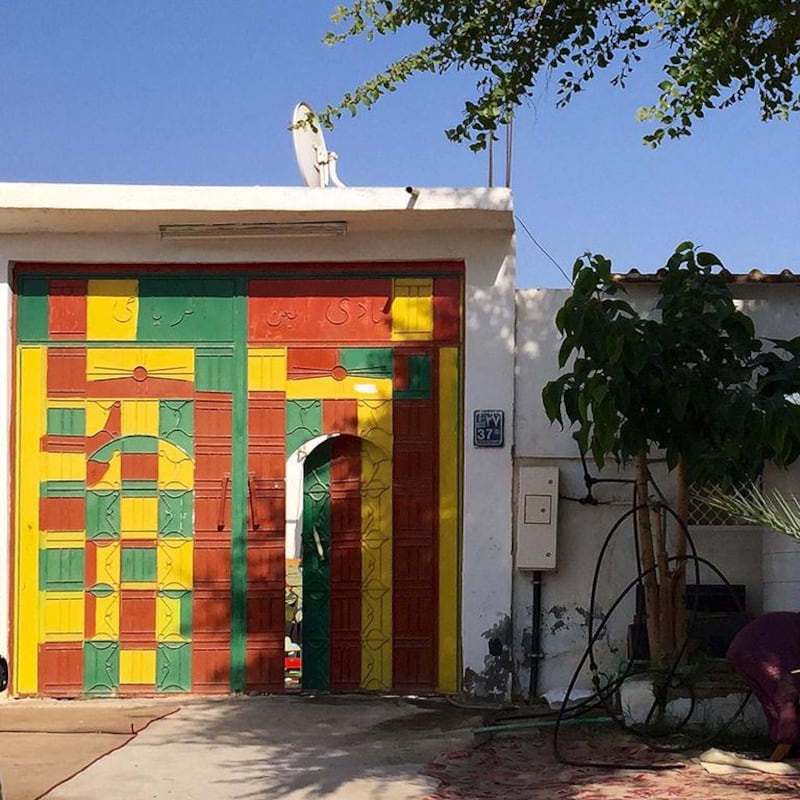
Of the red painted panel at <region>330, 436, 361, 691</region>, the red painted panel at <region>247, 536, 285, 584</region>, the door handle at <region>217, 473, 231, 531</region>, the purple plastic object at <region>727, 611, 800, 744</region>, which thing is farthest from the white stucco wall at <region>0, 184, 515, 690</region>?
the purple plastic object at <region>727, 611, 800, 744</region>

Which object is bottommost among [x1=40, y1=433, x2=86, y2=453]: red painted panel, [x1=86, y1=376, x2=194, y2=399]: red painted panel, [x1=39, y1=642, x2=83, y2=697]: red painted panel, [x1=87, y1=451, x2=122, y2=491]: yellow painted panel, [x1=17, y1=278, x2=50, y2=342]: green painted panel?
[x1=39, y1=642, x2=83, y2=697]: red painted panel

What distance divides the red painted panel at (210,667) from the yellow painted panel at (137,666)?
0.99 ft

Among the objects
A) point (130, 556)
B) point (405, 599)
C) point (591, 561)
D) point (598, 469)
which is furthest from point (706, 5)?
point (130, 556)

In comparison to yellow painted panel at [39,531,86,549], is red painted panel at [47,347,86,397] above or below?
above

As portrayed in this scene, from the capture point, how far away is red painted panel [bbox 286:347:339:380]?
969 cm

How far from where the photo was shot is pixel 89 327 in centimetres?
980

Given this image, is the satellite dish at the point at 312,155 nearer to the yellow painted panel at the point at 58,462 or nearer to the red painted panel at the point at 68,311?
the red painted panel at the point at 68,311

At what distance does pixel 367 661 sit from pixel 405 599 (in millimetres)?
512

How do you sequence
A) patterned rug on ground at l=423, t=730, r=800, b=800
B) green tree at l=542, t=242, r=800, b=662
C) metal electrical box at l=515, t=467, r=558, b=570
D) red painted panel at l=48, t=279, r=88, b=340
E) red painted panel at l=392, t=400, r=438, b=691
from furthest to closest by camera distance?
red painted panel at l=48, t=279, r=88, b=340
red painted panel at l=392, t=400, r=438, b=691
metal electrical box at l=515, t=467, r=558, b=570
green tree at l=542, t=242, r=800, b=662
patterned rug on ground at l=423, t=730, r=800, b=800

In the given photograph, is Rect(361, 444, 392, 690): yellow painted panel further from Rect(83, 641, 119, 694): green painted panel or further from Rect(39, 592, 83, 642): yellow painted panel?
Rect(39, 592, 83, 642): yellow painted panel

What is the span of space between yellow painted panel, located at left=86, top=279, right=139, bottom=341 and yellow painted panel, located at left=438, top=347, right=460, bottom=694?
Answer: 2.25m

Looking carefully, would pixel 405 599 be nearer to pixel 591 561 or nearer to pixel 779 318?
pixel 591 561

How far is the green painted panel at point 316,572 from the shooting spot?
9.62m

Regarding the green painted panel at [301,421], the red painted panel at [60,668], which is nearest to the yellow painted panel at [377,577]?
the green painted panel at [301,421]
